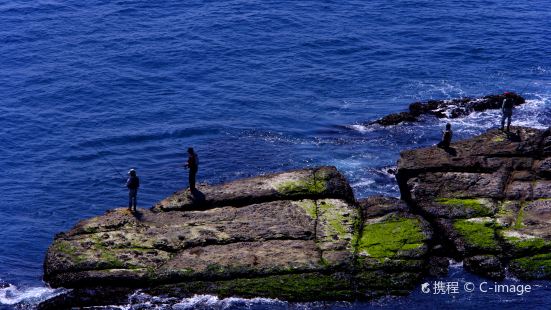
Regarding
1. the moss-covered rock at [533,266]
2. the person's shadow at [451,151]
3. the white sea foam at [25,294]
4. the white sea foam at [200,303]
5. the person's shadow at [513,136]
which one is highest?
the person's shadow at [513,136]

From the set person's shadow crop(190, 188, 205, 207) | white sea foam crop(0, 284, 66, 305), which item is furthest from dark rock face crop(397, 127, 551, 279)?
white sea foam crop(0, 284, 66, 305)

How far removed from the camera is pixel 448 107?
59.6 meters

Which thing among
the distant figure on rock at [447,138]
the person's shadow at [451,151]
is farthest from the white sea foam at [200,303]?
the distant figure on rock at [447,138]

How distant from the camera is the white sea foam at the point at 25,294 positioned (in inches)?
1433

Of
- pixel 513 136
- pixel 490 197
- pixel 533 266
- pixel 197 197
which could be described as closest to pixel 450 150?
pixel 513 136

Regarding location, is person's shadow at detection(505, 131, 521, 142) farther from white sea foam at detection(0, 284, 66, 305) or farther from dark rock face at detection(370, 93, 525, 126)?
white sea foam at detection(0, 284, 66, 305)

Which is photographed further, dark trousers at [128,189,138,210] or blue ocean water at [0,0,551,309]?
blue ocean water at [0,0,551,309]

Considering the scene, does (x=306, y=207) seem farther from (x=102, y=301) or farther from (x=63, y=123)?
(x=63, y=123)

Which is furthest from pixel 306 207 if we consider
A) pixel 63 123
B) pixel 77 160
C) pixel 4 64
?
pixel 4 64

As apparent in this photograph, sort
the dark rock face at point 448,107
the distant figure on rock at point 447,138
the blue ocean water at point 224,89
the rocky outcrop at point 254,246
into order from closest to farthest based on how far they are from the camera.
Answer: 1. the rocky outcrop at point 254,246
2. the distant figure on rock at point 447,138
3. the blue ocean water at point 224,89
4. the dark rock face at point 448,107

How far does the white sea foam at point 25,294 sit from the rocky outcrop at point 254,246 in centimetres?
58

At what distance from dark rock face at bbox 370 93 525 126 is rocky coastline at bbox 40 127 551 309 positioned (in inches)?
575

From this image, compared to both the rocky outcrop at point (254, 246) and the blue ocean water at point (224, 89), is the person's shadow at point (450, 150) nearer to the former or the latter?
the blue ocean water at point (224, 89)

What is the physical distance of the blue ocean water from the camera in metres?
50.1
